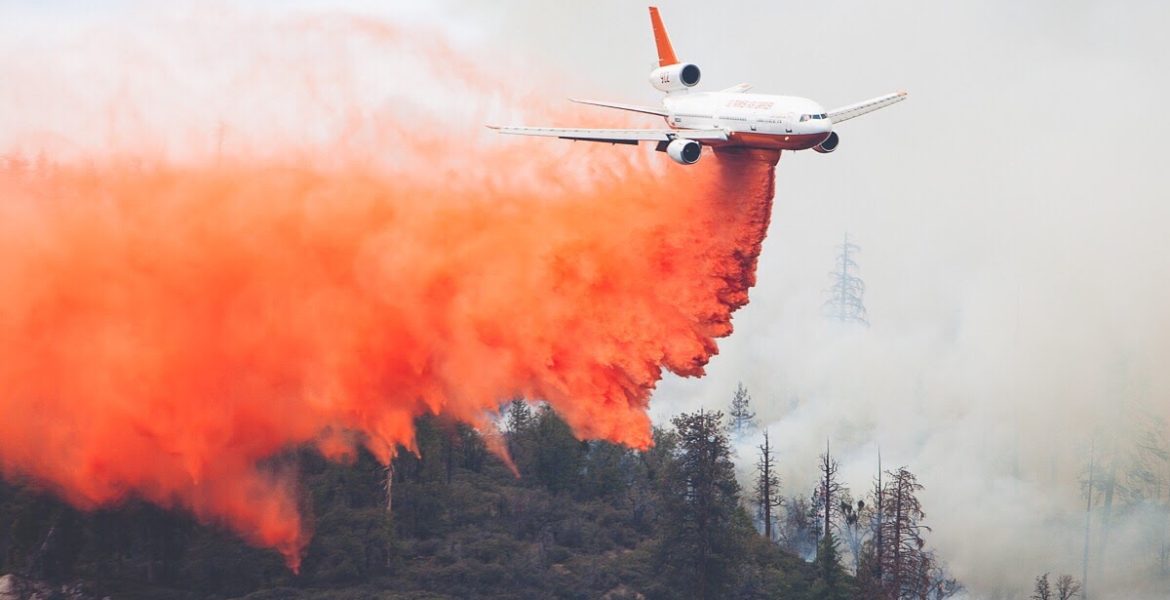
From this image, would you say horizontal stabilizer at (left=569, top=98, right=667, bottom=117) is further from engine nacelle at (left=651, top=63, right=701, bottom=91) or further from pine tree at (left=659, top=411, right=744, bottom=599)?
pine tree at (left=659, top=411, right=744, bottom=599)

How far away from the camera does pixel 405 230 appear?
153ft

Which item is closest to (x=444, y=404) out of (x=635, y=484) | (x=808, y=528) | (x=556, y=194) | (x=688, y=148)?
(x=556, y=194)

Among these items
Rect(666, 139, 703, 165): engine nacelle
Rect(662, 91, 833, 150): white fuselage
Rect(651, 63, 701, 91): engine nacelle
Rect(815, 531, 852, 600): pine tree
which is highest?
Rect(651, 63, 701, 91): engine nacelle

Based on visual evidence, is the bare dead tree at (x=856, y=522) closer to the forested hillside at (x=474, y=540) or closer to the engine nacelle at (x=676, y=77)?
the forested hillside at (x=474, y=540)

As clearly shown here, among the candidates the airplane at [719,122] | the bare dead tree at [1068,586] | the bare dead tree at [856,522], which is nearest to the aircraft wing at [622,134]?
the airplane at [719,122]

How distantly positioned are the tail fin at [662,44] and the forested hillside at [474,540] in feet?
69.8

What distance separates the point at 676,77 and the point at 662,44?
3.54m

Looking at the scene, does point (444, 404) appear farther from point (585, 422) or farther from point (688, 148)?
point (688, 148)

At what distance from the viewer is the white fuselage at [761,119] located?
38.4 meters

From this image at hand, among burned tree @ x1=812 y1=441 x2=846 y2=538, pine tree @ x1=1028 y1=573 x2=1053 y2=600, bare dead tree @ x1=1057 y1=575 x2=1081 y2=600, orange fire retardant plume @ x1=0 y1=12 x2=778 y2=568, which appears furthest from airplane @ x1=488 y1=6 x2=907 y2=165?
bare dead tree @ x1=1057 y1=575 x2=1081 y2=600

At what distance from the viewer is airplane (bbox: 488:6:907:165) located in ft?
127

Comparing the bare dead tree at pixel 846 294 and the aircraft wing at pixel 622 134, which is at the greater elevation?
the bare dead tree at pixel 846 294

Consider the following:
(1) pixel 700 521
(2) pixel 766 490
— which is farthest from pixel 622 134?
(2) pixel 766 490

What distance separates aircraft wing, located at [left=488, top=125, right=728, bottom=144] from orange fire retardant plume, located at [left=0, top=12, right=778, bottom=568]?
4.86 ft
